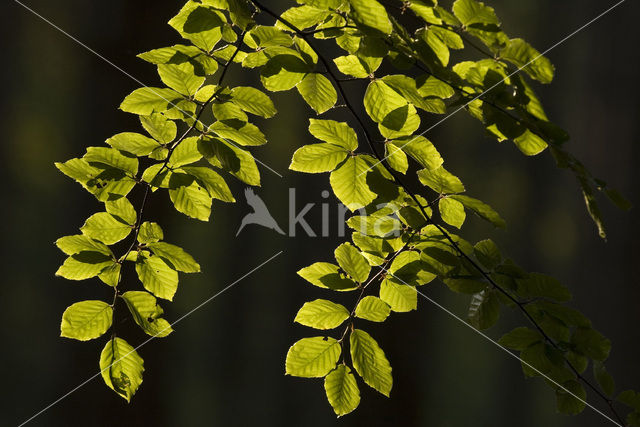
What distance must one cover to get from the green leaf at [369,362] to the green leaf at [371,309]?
0.05 metres

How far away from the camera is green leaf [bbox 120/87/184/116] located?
0.81 meters

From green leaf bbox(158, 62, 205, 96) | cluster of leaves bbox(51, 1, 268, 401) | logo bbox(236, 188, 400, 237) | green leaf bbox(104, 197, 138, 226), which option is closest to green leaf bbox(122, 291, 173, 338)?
cluster of leaves bbox(51, 1, 268, 401)

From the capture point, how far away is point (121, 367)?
810mm

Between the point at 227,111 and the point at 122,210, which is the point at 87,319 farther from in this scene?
the point at 227,111

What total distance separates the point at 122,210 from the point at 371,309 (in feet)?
1.41

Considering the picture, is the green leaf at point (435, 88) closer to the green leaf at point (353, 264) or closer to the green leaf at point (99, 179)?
the green leaf at point (353, 264)

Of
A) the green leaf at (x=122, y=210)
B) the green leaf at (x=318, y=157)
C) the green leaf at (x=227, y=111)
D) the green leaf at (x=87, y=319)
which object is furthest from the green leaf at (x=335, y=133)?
the green leaf at (x=87, y=319)

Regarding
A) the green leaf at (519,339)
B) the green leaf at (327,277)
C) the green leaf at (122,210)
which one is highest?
the green leaf at (122,210)

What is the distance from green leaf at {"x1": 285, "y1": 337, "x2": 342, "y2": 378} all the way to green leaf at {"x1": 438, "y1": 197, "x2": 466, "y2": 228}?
271 millimetres

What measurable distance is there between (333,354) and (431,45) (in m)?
0.49

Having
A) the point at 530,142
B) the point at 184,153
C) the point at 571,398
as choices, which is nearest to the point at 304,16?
the point at 184,153

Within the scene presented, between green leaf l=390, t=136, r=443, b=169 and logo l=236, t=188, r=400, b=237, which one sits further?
logo l=236, t=188, r=400, b=237

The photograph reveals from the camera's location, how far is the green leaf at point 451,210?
0.88 metres

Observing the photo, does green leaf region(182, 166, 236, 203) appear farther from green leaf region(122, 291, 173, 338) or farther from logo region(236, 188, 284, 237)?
logo region(236, 188, 284, 237)
